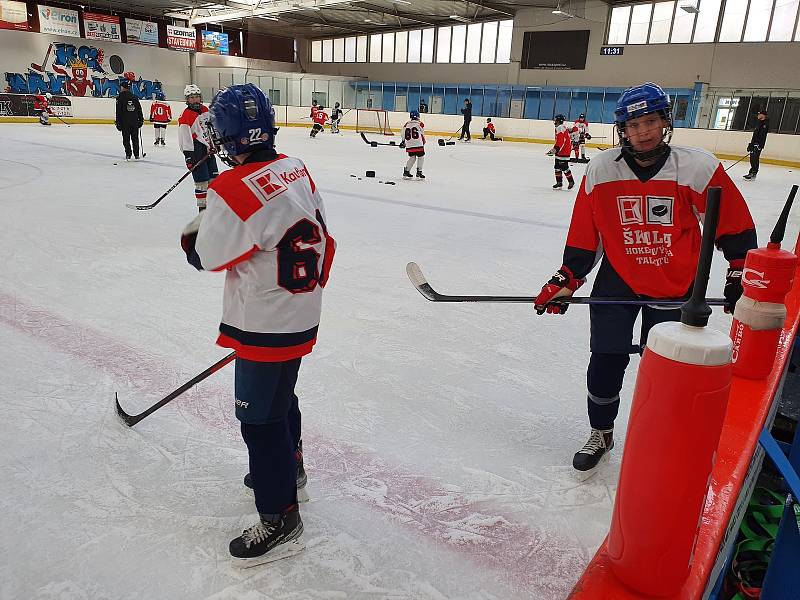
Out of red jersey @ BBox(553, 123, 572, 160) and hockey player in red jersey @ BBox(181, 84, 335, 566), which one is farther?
red jersey @ BBox(553, 123, 572, 160)

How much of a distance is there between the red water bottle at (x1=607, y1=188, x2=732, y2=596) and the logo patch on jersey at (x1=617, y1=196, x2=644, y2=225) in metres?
1.03

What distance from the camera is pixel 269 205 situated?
4.40ft

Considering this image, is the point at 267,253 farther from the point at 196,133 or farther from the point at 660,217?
the point at 196,133

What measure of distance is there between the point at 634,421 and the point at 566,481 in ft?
3.72

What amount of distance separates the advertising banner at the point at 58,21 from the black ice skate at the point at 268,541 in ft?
86.0

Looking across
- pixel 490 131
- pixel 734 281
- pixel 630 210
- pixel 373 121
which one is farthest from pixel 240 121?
pixel 373 121

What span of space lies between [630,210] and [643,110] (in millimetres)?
297

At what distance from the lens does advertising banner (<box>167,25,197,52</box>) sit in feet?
84.1

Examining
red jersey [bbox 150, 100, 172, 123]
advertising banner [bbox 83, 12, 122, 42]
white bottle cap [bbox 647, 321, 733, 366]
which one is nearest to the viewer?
white bottle cap [bbox 647, 321, 733, 366]

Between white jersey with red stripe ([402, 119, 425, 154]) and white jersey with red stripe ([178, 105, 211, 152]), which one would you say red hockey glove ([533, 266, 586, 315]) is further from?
white jersey with red stripe ([402, 119, 425, 154])

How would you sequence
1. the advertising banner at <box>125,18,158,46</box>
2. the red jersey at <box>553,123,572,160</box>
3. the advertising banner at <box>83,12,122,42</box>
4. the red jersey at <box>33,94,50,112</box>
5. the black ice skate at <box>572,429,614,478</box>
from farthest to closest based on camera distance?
1. the advertising banner at <box>125,18,158,46</box>
2. the advertising banner at <box>83,12,122,42</box>
3. the red jersey at <box>33,94,50,112</box>
4. the red jersey at <box>553,123,572,160</box>
5. the black ice skate at <box>572,429,614,478</box>

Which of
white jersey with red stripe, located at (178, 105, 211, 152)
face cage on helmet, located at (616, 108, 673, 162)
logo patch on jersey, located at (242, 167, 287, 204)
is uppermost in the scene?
face cage on helmet, located at (616, 108, 673, 162)

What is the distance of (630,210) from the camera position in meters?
1.87

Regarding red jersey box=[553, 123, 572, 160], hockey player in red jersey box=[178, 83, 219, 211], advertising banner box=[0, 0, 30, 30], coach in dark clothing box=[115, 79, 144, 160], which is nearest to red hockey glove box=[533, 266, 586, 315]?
hockey player in red jersey box=[178, 83, 219, 211]
